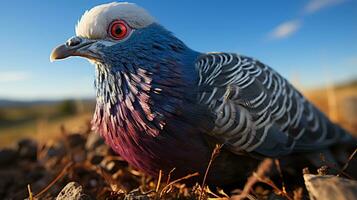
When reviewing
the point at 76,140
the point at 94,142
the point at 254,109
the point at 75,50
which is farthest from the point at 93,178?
the point at 254,109

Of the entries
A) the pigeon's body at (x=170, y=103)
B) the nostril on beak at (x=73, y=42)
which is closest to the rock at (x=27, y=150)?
the pigeon's body at (x=170, y=103)

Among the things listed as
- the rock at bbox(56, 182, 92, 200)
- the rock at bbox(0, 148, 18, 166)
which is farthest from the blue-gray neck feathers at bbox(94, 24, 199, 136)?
the rock at bbox(0, 148, 18, 166)

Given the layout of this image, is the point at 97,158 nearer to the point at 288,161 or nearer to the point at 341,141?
the point at 288,161

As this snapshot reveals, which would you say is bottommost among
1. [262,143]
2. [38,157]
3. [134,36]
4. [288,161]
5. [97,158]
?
[38,157]

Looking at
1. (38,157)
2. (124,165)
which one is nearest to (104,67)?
(124,165)

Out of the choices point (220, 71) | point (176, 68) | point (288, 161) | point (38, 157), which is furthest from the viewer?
point (38, 157)

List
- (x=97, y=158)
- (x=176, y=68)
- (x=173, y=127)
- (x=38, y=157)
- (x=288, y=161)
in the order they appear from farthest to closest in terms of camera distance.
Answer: (x=38, y=157) < (x=97, y=158) < (x=288, y=161) < (x=176, y=68) < (x=173, y=127)

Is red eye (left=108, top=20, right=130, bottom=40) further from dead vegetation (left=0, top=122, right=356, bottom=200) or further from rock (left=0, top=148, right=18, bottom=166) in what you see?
rock (left=0, top=148, right=18, bottom=166)
